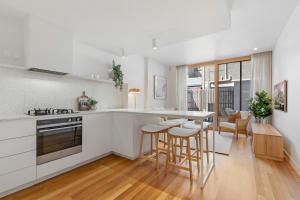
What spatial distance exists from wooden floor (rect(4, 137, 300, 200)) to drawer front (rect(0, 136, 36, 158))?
51 cm

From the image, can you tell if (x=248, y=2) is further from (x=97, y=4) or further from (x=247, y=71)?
(x=247, y=71)

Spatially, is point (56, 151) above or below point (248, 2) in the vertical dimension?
below

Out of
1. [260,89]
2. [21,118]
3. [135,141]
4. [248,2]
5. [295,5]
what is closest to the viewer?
[21,118]

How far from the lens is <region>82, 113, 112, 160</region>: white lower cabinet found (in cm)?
259

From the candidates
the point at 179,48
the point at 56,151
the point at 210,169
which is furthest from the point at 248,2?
the point at 56,151

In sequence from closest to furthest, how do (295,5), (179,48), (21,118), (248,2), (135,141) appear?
(21,118) < (248,2) < (295,5) < (135,141) < (179,48)

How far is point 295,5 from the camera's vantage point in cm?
224

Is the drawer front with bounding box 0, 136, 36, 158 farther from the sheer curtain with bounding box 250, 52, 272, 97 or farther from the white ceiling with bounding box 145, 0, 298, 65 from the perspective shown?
the sheer curtain with bounding box 250, 52, 272, 97

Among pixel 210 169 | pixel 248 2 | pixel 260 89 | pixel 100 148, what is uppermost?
pixel 248 2

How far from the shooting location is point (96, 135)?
9.09 ft

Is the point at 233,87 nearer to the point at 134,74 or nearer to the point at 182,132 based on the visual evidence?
the point at 134,74

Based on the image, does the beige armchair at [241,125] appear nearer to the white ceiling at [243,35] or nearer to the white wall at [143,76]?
the white ceiling at [243,35]

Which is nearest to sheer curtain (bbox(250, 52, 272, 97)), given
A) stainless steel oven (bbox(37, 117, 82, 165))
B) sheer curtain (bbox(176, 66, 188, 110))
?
sheer curtain (bbox(176, 66, 188, 110))

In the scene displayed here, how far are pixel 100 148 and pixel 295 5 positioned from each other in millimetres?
4034
